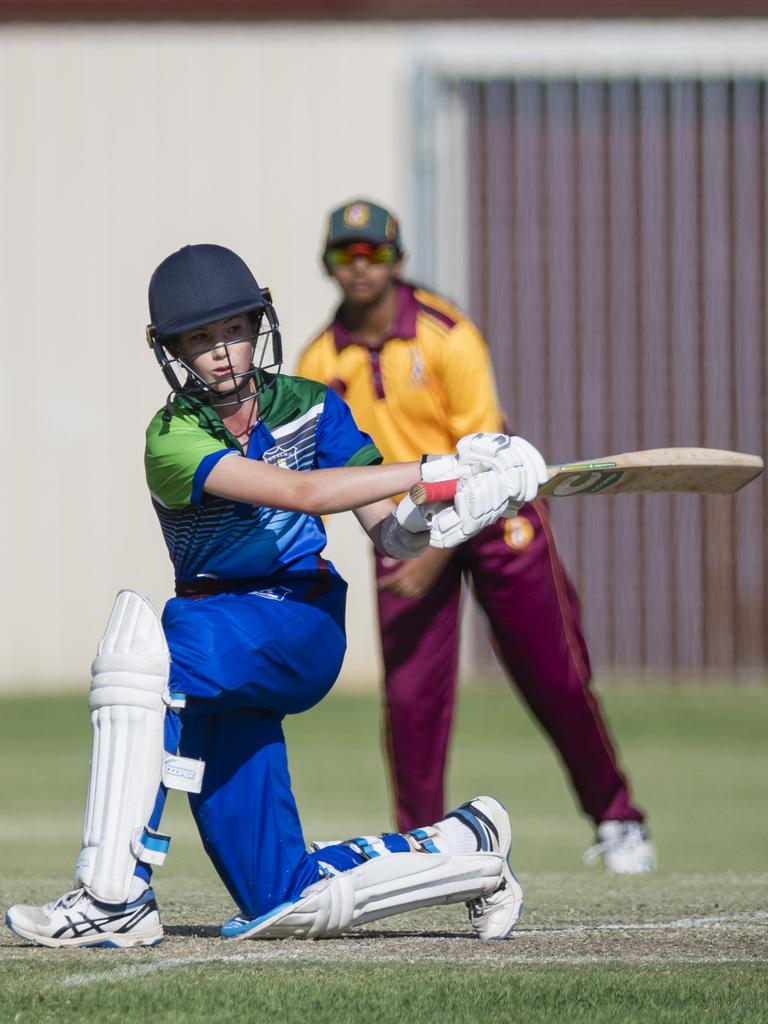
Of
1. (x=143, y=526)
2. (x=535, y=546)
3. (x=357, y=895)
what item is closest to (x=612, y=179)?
(x=143, y=526)

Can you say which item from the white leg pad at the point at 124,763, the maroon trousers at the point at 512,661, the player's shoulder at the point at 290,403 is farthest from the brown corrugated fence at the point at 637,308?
the white leg pad at the point at 124,763

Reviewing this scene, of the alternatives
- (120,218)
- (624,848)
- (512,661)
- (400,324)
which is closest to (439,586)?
(512,661)

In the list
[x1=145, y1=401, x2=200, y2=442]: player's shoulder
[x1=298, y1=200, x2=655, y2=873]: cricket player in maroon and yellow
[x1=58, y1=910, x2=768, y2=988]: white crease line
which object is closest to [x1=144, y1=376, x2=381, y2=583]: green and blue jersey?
[x1=145, y1=401, x2=200, y2=442]: player's shoulder

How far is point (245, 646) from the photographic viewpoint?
3818mm

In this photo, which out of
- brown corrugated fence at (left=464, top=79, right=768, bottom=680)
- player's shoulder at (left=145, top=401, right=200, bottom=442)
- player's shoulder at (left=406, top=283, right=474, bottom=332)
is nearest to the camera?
player's shoulder at (left=145, top=401, right=200, bottom=442)

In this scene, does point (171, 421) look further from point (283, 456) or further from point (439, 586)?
point (439, 586)

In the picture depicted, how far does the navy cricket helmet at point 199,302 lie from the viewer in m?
3.95

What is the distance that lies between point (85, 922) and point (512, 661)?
8.59ft

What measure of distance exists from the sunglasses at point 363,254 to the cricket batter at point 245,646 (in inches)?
82.0

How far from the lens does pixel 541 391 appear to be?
37.9 ft

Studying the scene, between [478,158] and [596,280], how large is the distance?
3.32 feet

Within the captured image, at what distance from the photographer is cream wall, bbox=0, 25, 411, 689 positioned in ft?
37.9

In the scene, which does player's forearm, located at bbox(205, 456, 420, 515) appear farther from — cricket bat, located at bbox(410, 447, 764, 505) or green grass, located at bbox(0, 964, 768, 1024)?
green grass, located at bbox(0, 964, 768, 1024)

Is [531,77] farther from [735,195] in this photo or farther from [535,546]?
[535,546]
